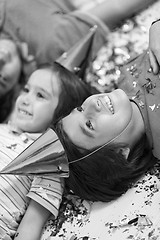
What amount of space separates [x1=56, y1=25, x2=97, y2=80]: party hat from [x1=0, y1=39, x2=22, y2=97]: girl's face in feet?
0.58

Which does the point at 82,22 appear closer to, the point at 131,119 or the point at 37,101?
the point at 37,101

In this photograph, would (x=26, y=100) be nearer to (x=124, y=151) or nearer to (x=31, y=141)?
(x=31, y=141)

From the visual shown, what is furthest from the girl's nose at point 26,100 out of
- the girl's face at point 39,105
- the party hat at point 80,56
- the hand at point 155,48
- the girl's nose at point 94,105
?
the hand at point 155,48

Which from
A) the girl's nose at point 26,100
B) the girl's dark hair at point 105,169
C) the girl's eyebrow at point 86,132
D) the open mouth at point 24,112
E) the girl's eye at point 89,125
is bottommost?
the girl's dark hair at point 105,169

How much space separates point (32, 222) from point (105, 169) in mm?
227

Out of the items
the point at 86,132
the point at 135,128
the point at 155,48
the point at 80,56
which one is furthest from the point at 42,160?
the point at 80,56

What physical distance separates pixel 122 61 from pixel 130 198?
0.56 m

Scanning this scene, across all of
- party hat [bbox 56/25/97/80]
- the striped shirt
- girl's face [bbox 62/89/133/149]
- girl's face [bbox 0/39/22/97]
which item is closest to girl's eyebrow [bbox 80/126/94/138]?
girl's face [bbox 62/89/133/149]

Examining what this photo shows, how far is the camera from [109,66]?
157 cm

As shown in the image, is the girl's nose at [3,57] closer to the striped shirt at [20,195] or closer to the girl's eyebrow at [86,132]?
the striped shirt at [20,195]

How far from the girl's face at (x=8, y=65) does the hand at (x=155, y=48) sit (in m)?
0.59

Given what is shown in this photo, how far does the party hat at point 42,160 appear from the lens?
1138 millimetres

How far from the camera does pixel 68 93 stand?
4.59 ft

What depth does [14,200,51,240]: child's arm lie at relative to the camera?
1.16 m
